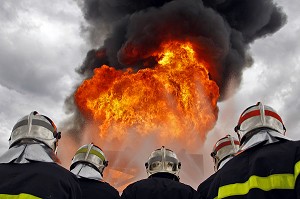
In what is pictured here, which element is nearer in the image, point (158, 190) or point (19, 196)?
point (19, 196)

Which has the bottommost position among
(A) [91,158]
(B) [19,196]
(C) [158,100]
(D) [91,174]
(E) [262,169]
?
(B) [19,196]

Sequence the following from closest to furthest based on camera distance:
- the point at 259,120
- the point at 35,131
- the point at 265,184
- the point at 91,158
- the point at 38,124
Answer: the point at 265,184 < the point at 259,120 < the point at 35,131 < the point at 38,124 < the point at 91,158

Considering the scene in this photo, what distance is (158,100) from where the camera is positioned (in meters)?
23.8

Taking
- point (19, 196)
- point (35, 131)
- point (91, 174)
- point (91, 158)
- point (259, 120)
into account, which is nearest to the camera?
point (19, 196)

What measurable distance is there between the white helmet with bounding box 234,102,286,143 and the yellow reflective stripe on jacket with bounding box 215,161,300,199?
0.95m

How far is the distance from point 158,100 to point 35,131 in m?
19.0

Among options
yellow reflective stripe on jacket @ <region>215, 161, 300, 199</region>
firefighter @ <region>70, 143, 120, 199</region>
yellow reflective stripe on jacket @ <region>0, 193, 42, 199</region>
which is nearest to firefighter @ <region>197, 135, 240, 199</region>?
firefighter @ <region>70, 143, 120, 199</region>

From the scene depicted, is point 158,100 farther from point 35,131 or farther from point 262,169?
→ point 262,169

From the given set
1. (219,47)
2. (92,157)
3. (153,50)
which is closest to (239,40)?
(219,47)

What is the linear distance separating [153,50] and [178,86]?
545cm

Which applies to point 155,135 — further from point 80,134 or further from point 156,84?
point 80,134

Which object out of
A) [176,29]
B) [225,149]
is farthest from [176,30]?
[225,149]

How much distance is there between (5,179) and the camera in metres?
3.87

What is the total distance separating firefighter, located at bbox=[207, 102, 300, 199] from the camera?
3.27 m
